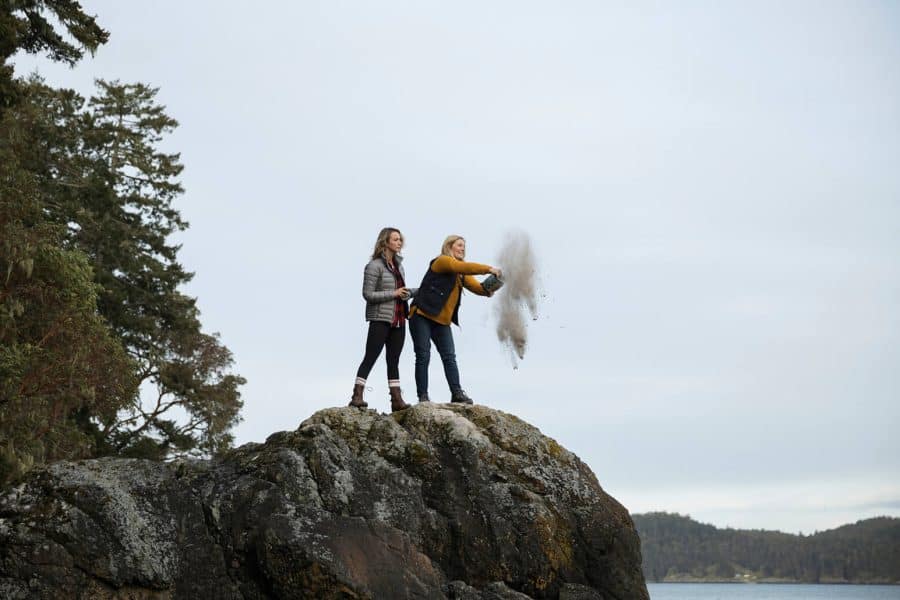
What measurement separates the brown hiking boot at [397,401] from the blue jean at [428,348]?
0.96ft

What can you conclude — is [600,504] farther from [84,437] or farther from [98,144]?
[98,144]

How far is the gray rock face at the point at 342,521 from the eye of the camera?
33.7 feet

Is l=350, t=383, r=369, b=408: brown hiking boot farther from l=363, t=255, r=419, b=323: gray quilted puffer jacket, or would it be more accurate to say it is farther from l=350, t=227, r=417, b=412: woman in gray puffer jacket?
l=363, t=255, r=419, b=323: gray quilted puffer jacket

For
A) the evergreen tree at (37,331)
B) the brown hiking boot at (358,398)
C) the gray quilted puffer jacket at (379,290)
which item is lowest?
the brown hiking boot at (358,398)

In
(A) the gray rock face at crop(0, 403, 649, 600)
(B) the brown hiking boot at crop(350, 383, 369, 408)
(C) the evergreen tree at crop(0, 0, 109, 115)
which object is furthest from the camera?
(C) the evergreen tree at crop(0, 0, 109, 115)

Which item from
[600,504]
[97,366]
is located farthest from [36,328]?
[600,504]

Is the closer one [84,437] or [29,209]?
[29,209]

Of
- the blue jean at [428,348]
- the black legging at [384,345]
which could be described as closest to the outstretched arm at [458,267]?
the blue jean at [428,348]

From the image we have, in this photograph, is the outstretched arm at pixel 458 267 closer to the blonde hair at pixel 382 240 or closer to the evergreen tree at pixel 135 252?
the blonde hair at pixel 382 240

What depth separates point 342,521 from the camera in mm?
10789

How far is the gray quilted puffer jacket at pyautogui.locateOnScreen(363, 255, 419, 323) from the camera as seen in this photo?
527 inches

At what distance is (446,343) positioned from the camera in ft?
45.1

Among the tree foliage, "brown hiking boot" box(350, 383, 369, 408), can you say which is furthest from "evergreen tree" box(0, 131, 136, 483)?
"brown hiking boot" box(350, 383, 369, 408)

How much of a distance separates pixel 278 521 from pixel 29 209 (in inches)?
551
